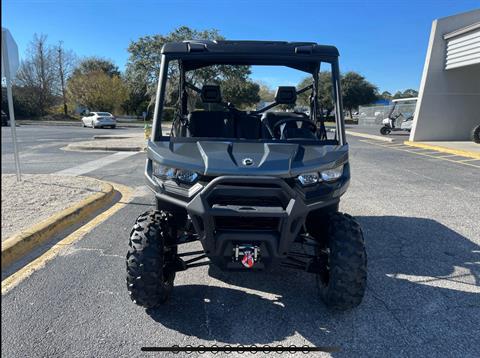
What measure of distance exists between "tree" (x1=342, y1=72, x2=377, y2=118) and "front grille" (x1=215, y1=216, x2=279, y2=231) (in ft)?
199

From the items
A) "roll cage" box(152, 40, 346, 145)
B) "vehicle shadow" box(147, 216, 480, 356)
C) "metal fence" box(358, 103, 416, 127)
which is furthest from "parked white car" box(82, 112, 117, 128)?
"vehicle shadow" box(147, 216, 480, 356)

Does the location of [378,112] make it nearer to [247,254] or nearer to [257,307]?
[257,307]

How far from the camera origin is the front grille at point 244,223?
2872mm

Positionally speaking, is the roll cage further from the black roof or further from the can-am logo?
the can-am logo

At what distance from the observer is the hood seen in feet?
9.27

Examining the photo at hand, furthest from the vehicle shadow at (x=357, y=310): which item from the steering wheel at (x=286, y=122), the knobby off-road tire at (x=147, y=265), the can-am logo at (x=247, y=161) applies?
the steering wheel at (x=286, y=122)

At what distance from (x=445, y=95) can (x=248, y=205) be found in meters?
18.4

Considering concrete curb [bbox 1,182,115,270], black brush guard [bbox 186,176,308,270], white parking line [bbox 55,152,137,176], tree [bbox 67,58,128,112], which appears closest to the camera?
black brush guard [bbox 186,176,308,270]

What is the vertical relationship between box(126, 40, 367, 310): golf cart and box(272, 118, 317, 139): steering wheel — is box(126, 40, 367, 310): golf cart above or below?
below

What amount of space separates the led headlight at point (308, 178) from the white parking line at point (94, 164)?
770cm

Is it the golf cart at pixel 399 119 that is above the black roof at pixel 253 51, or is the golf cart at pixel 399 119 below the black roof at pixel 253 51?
below

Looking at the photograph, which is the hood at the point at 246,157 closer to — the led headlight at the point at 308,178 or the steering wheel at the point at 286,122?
the led headlight at the point at 308,178

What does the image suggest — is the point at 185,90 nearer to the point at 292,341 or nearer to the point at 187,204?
the point at 187,204

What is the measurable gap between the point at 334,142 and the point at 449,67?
16.8 meters
